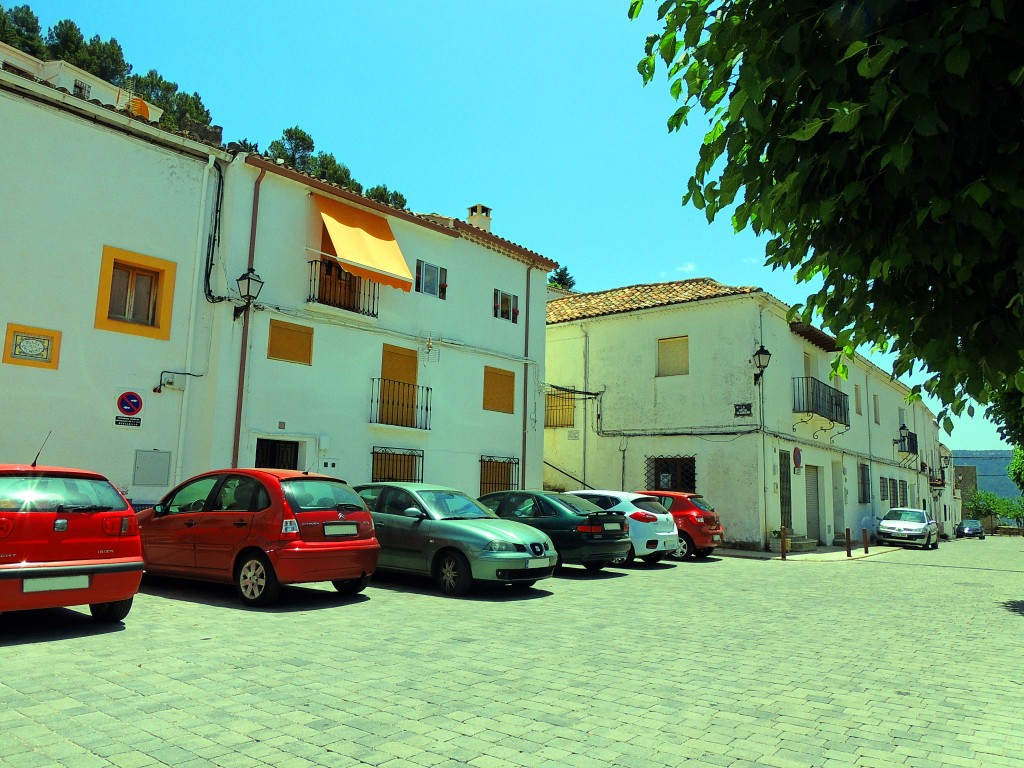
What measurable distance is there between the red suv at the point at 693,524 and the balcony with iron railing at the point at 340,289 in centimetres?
765

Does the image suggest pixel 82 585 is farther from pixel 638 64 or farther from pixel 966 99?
pixel 966 99

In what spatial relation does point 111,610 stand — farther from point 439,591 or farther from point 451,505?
point 451,505

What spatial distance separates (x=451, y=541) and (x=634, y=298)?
59.4 feet

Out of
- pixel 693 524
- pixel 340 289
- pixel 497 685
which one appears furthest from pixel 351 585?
pixel 693 524

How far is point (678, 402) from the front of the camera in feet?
78.5

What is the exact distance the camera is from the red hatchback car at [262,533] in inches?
336

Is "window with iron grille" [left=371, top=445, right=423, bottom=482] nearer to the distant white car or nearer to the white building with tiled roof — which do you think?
the white building with tiled roof

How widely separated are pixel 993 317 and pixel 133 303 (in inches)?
529

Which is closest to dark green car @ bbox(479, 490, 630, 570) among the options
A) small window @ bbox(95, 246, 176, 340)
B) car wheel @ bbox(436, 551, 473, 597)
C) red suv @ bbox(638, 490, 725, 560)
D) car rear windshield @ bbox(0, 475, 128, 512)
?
car wheel @ bbox(436, 551, 473, 597)

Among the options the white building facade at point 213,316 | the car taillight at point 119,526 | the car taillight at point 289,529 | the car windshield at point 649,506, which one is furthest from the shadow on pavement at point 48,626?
the car windshield at point 649,506

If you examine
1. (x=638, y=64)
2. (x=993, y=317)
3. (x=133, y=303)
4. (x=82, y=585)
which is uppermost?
(x=133, y=303)

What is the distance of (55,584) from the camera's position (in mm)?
6398

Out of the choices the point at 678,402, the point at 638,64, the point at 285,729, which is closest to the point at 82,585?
the point at 285,729

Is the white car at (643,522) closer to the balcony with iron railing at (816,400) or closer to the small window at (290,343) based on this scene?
the small window at (290,343)
